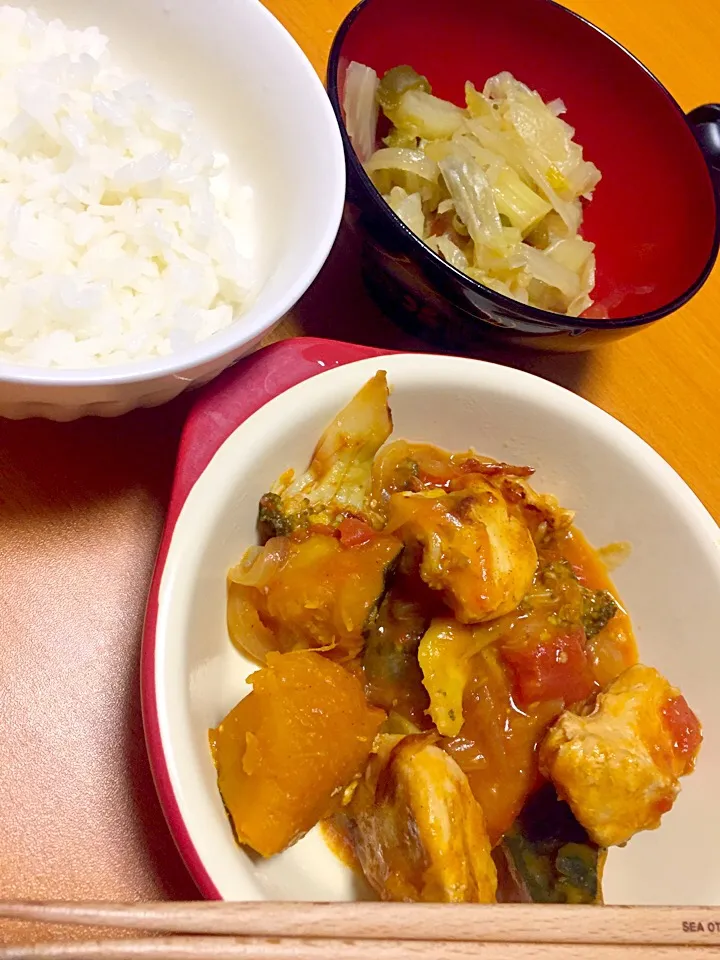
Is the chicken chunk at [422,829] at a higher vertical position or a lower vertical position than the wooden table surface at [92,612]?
higher

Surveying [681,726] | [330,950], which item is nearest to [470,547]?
[681,726]

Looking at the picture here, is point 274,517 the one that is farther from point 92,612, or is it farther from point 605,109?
point 605,109

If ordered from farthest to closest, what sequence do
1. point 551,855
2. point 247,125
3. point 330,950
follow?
1. point 247,125
2. point 551,855
3. point 330,950

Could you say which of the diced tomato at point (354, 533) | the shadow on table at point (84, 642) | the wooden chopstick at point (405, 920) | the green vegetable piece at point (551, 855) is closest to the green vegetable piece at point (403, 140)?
the shadow on table at point (84, 642)

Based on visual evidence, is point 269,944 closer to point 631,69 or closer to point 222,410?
point 222,410

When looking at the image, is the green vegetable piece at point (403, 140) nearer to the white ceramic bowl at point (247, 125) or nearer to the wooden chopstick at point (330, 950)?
the white ceramic bowl at point (247, 125)

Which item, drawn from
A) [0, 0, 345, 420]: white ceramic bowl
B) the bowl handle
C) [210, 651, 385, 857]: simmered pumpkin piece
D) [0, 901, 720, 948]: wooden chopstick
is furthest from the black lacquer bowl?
[0, 901, 720, 948]: wooden chopstick

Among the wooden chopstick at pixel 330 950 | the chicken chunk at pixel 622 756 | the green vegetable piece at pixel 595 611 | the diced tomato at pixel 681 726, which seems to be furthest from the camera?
the green vegetable piece at pixel 595 611

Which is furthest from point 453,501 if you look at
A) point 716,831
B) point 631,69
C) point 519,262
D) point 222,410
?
point 631,69
